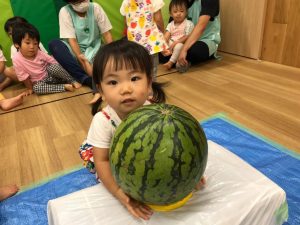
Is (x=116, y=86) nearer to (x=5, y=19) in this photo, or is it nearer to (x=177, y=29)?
(x=177, y=29)

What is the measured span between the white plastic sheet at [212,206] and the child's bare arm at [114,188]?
18mm

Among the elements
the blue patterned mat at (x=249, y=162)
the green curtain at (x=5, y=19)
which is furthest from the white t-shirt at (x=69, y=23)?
the blue patterned mat at (x=249, y=162)

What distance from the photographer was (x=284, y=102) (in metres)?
2.14

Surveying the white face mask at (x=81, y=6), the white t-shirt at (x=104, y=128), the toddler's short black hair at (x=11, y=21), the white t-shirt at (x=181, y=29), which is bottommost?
the white t-shirt at (x=181, y=29)

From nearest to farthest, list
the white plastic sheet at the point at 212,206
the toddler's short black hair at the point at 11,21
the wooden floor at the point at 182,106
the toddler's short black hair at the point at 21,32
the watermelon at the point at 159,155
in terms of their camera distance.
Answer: the watermelon at the point at 159,155 → the white plastic sheet at the point at 212,206 → the wooden floor at the point at 182,106 → the toddler's short black hair at the point at 21,32 → the toddler's short black hair at the point at 11,21

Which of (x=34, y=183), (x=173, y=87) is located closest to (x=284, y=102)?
(x=173, y=87)

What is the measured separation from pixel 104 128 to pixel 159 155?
0.36 metres

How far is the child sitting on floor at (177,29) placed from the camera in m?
3.28

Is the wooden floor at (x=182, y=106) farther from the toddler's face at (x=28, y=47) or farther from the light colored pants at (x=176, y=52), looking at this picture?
the toddler's face at (x=28, y=47)

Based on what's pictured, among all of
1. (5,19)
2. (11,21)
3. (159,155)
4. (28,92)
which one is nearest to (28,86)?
(28,92)

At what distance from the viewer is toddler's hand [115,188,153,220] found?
0.85m

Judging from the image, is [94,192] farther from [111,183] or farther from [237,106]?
[237,106]

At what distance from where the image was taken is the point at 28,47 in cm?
275

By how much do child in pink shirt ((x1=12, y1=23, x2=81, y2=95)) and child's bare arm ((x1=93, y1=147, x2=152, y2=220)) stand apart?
1.95m
